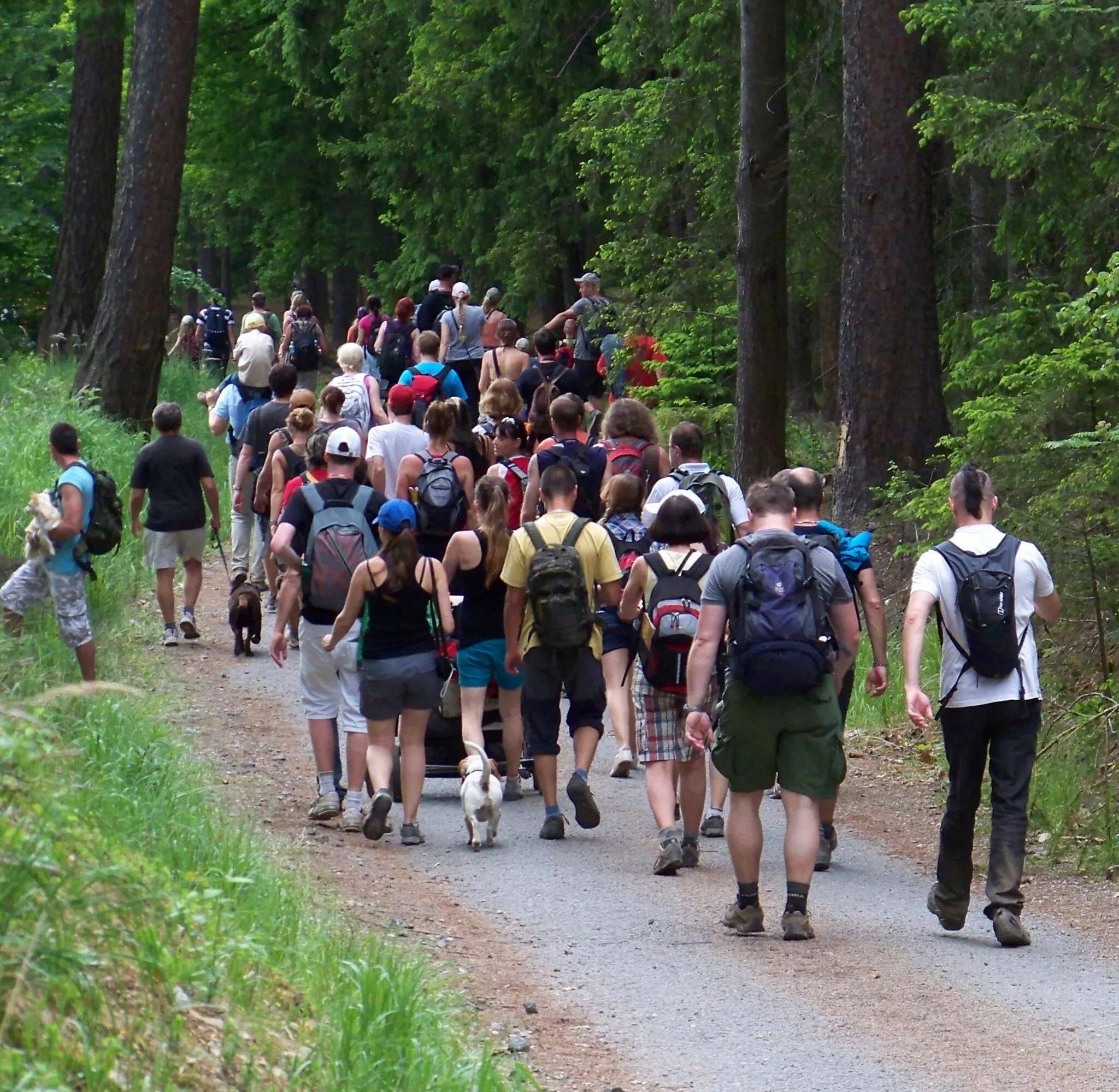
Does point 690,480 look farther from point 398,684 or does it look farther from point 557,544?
point 398,684

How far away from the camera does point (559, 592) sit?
9586 mm

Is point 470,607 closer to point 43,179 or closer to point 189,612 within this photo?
point 189,612

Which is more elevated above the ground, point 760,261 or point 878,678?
point 760,261

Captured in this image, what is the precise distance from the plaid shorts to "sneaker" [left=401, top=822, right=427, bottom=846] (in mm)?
1284

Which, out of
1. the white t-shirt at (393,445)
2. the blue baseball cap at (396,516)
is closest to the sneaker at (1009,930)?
the blue baseball cap at (396,516)

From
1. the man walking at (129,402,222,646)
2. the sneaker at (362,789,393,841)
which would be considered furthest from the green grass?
the man walking at (129,402,222,646)

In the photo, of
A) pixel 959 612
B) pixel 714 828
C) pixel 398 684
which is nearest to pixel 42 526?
pixel 398 684

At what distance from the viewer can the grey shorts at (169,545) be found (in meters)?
14.8

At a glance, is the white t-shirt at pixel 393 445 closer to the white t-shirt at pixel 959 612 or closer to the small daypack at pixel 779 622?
the small daypack at pixel 779 622

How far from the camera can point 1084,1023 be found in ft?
22.5

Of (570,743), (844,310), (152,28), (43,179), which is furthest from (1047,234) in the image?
(43,179)

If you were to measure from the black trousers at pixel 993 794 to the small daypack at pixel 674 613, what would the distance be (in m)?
1.56

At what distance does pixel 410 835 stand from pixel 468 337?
12130 millimetres

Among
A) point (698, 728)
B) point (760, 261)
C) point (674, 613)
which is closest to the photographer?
point (698, 728)
